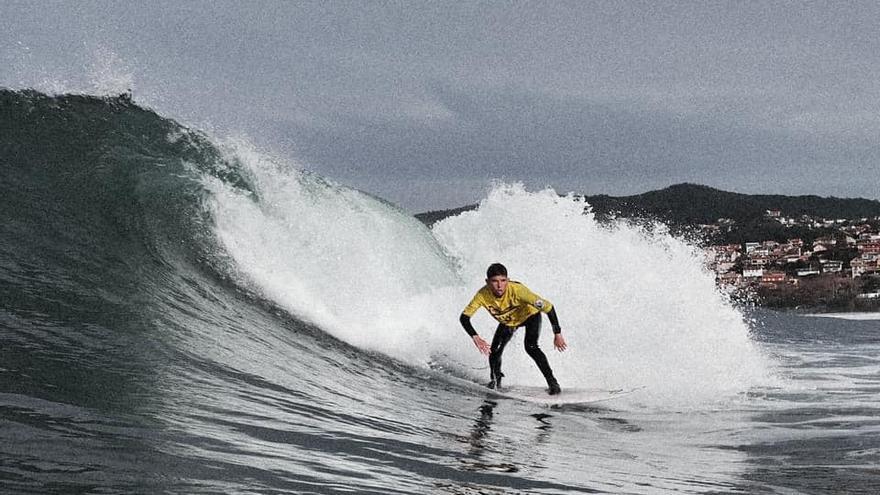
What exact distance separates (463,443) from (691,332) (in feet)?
28.5

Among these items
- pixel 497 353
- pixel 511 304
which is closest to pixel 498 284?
pixel 511 304

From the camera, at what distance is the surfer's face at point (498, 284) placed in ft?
28.3

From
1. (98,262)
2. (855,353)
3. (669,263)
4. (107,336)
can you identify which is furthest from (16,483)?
(855,353)

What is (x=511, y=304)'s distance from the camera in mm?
9055

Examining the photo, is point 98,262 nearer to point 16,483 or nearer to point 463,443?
point 463,443

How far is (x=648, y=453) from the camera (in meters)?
6.19

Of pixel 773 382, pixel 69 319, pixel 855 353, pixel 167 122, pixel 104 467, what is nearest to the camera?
pixel 104 467

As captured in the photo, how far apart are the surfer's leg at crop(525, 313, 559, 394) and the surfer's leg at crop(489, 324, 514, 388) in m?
0.25

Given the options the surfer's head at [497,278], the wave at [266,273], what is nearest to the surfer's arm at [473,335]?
the surfer's head at [497,278]

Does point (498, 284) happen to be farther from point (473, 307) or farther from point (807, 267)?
point (807, 267)

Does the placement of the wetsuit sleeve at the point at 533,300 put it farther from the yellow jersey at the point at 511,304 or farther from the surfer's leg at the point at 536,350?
the surfer's leg at the point at 536,350

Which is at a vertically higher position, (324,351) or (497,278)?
(497,278)

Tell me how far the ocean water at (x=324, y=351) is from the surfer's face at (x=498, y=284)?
46.4 inches

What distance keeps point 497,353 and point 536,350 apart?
0.48 metres
